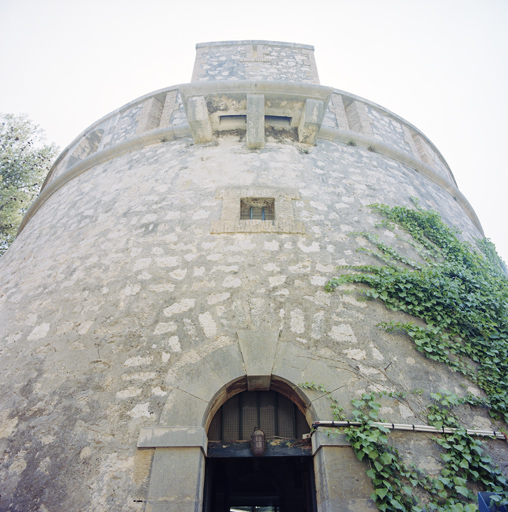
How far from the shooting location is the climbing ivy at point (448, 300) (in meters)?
3.36

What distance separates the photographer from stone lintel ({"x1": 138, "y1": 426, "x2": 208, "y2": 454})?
2.67m

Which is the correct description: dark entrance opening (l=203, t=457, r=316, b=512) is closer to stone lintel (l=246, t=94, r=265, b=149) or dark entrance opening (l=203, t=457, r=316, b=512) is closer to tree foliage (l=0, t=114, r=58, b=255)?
stone lintel (l=246, t=94, r=265, b=149)

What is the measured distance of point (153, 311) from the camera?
3.49 m

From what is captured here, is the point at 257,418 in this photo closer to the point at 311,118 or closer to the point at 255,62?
the point at 311,118

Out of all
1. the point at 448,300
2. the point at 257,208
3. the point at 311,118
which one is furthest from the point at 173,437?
the point at 311,118

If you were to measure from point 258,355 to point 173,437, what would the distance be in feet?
3.15

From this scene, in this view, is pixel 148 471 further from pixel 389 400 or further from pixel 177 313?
pixel 389 400

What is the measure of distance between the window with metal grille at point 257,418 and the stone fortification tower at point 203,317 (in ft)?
0.04

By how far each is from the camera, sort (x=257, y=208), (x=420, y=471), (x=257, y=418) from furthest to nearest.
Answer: (x=257, y=208) < (x=257, y=418) < (x=420, y=471)

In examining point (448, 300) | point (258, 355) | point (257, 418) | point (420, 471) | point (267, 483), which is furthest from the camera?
point (267, 483)

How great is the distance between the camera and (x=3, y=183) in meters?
9.78

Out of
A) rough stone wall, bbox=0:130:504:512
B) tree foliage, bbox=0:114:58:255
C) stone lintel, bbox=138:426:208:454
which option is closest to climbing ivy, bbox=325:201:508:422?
rough stone wall, bbox=0:130:504:512

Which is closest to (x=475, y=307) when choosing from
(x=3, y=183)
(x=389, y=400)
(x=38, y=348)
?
(x=389, y=400)

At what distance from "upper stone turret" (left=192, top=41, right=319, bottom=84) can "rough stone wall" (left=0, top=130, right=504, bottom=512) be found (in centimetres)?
238
